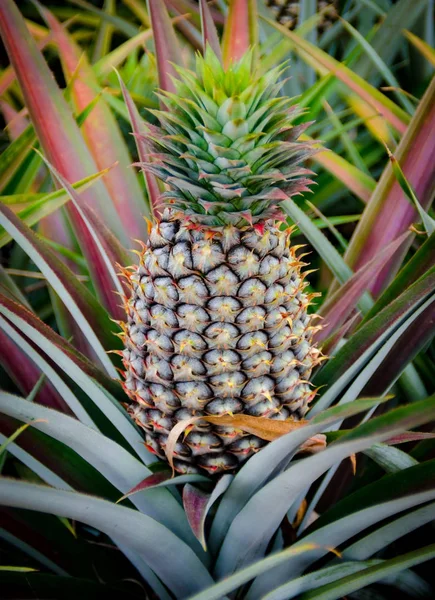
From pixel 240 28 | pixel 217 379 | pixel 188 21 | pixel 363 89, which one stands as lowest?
pixel 217 379

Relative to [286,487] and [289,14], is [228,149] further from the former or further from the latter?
[289,14]

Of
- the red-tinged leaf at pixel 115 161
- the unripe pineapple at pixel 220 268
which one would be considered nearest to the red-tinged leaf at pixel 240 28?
the red-tinged leaf at pixel 115 161

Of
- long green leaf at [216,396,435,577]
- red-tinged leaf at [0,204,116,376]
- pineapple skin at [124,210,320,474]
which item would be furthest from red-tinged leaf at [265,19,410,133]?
long green leaf at [216,396,435,577]

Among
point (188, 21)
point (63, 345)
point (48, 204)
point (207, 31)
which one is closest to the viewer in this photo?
point (63, 345)

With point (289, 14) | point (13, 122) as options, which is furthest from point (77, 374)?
point (289, 14)

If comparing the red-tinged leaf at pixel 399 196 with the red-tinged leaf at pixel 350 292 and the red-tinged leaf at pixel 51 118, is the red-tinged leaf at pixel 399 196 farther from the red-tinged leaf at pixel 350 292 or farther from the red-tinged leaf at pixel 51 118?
the red-tinged leaf at pixel 51 118

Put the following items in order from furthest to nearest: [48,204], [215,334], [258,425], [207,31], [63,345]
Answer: [207,31] < [48,204] < [63,345] < [215,334] < [258,425]
